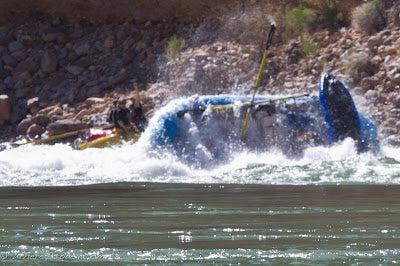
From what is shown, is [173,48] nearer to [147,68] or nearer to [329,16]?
[147,68]

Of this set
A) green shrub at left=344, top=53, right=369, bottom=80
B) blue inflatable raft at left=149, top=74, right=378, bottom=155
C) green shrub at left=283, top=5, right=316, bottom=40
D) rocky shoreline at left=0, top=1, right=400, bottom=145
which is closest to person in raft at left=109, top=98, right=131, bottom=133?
blue inflatable raft at left=149, top=74, right=378, bottom=155

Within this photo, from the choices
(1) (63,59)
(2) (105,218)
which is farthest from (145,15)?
(2) (105,218)

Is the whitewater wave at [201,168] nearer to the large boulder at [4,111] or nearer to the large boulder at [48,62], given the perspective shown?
the large boulder at [4,111]

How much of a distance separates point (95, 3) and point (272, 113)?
53.5 feet

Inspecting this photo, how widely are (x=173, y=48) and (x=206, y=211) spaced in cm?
1736

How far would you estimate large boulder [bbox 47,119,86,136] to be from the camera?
21000mm

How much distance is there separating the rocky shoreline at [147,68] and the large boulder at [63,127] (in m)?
0.03

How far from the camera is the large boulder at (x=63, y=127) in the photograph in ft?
68.9

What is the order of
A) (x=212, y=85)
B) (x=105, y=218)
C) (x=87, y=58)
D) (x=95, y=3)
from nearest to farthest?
(x=105, y=218) → (x=212, y=85) → (x=87, y=58) → (x=95, y=3)

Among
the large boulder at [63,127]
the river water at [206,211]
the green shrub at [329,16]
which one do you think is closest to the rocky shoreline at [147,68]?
the large boulder at [63,127]

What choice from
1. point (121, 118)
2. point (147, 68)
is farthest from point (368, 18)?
point (121, 118)

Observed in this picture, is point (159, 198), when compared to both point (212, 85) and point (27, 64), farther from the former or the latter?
point (27, 64)

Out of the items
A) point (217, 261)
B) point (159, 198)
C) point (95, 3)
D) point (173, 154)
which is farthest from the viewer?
point (95, 3)

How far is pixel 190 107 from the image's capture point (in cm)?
1345
